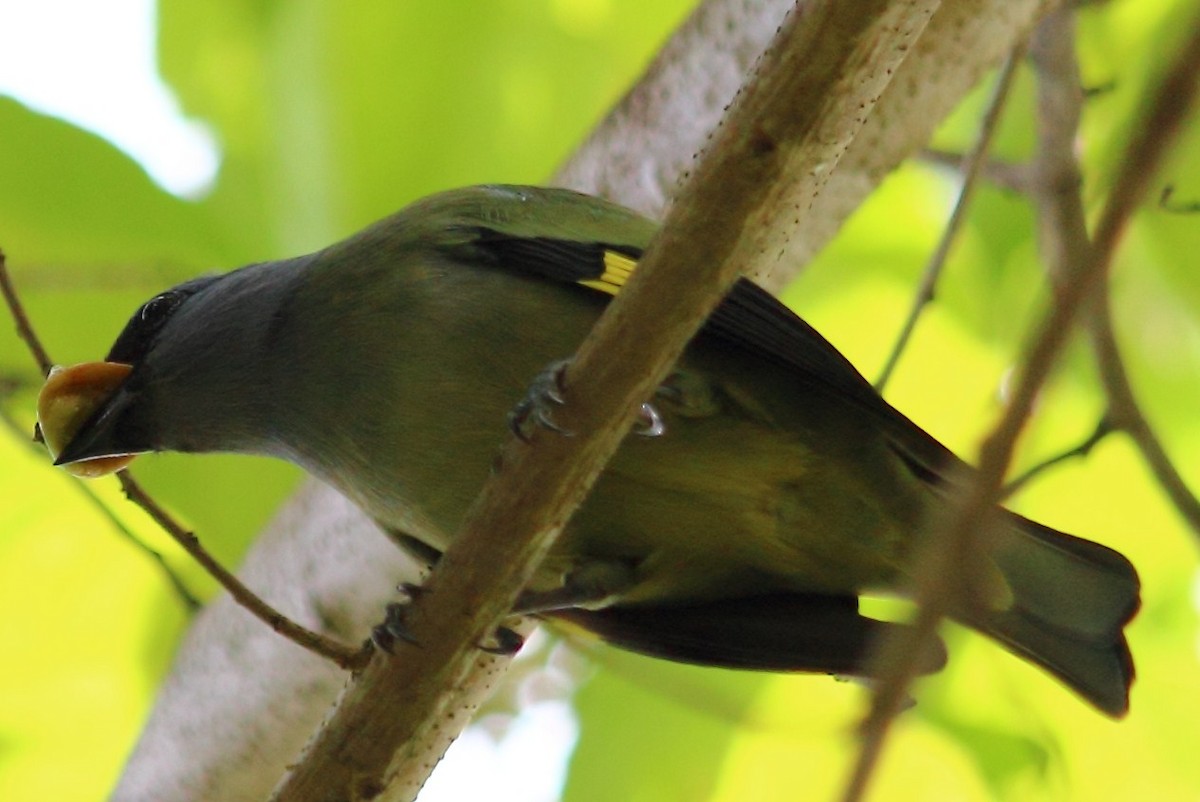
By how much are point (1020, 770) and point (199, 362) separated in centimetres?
203

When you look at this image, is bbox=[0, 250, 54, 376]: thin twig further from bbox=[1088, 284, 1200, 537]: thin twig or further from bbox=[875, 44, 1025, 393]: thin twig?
bbox=[1088, 284, 1200, 537]: thin twig

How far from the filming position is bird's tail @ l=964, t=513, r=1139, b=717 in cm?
278

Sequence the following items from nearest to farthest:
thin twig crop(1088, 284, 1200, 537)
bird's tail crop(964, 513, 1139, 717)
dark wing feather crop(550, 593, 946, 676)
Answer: dark wing feather crop(550, 593, 946, 676) < bird's tail crop(964, 513, 1139, 717) < thin twig crop(1088, 284, 1200, 537)

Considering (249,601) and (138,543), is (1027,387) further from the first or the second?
(138,543)

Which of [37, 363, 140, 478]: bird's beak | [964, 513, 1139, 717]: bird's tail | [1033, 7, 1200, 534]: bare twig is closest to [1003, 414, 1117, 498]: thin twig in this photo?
[1033, 7, 1200, 534]: bare twig

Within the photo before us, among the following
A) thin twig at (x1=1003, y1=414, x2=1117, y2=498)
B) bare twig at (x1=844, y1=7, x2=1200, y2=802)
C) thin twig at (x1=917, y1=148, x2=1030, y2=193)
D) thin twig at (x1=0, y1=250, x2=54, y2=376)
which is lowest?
bare twig at (x1=844, y1=7, x2=1200, y2=802)

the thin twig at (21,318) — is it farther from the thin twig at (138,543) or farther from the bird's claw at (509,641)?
the bird's claw at (509,641)

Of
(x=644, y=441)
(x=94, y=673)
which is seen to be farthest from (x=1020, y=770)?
(x=94, y=673)

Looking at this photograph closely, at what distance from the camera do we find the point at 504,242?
105 inches

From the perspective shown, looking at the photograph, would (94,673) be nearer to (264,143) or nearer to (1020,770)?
(264,143)

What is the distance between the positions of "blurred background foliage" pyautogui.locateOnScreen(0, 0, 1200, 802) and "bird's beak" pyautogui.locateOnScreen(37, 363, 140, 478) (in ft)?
1.49

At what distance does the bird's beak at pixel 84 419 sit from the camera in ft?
9.29

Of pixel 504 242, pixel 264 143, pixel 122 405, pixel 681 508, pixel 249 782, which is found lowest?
pixel 249 782

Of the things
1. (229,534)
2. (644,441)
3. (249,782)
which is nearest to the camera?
(644,441)
